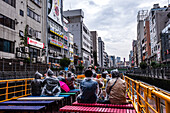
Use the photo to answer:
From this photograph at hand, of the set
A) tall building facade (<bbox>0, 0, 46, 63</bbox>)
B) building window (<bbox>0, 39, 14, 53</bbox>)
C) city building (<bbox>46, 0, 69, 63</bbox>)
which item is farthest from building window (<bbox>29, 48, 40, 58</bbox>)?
building window (<bbox>0, 39, 14, 53</bbox>)

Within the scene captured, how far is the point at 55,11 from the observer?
45.9m

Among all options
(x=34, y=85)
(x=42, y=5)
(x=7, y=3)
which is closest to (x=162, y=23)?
(x=42, y=5)

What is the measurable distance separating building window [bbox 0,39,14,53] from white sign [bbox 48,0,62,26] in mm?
17354

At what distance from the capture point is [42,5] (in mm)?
38625

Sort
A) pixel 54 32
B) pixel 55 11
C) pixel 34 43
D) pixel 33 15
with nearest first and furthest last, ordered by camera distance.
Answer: pixel 34 43, pixel 33 15, pixel 54 32, pixel 55 11

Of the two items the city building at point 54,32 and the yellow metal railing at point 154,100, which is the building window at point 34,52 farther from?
the yellow metal railing at point 154,100

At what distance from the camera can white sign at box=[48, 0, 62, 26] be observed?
43312mm

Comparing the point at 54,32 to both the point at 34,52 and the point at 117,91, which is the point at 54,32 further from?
the point at 117,91

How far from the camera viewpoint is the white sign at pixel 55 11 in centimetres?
4331

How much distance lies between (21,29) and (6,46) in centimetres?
507

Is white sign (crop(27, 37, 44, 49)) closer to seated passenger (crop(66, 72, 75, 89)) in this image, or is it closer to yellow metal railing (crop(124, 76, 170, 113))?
seated passenger (crop(66, 72, 75, 89))

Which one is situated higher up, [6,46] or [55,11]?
[55,11]

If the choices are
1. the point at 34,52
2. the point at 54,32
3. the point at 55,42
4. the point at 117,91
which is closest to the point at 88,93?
the point at 117,91

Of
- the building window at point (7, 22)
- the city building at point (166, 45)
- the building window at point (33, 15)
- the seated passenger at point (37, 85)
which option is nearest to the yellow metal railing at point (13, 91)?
the seated passenger at point (37, 85)
